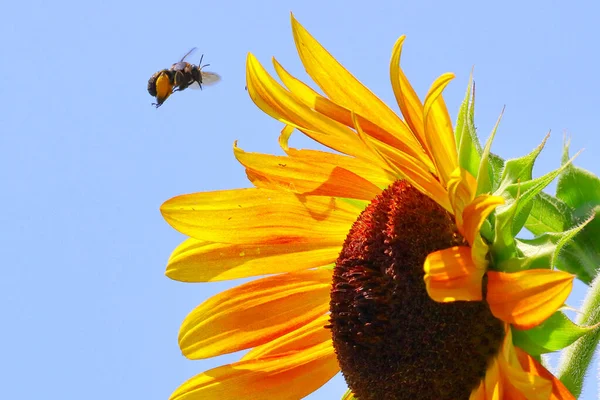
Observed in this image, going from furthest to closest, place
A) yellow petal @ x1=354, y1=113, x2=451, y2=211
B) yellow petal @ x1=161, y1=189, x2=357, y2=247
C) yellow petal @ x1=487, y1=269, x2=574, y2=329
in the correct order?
yellow petal @ x1=161, y1=189, x2=357, y2=247
yellow petal @ x1=354, y1=113, x2=451, y2=211
yellow petal @ x1=487, y1=269, x2=574, y2=329

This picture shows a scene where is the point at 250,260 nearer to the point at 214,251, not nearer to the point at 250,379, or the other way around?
the point at 214,251

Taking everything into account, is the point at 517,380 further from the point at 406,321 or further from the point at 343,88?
the point at 343,88

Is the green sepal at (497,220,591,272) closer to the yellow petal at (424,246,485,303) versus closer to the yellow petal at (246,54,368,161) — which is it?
the yellow petal at (424,246,485,303)

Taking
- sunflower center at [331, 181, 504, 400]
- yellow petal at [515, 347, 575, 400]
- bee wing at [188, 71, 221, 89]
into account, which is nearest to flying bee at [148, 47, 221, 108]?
bee wing at [188, 71, 221, 89]

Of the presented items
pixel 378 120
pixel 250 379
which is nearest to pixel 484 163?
pixel 378 120

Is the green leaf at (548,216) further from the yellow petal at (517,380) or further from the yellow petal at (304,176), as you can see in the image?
the yellow petal at (304,176)
